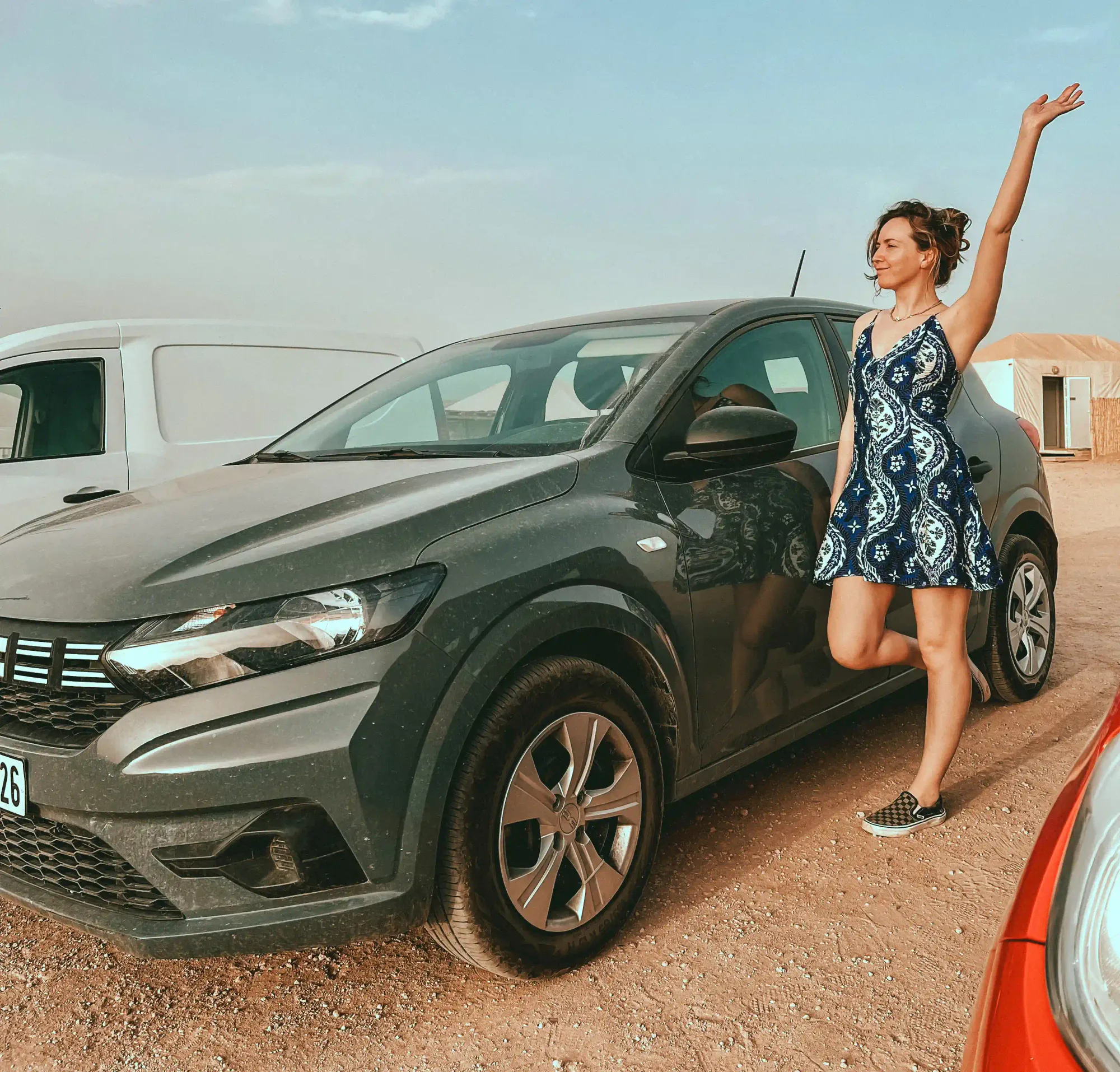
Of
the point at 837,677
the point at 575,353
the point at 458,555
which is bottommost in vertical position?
the point at 837,677

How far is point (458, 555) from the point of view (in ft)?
7.08

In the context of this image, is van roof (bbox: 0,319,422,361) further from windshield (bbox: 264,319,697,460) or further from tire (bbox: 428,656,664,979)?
tire (bbox: 428,656,664,979)

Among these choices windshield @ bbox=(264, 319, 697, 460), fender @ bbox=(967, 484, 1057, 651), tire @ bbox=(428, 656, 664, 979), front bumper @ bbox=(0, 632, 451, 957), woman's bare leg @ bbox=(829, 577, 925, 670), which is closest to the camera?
front bumper @ bbox=(0, 632, 451, 957)

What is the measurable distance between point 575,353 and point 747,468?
67cm

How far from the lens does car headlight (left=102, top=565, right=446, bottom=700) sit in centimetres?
195

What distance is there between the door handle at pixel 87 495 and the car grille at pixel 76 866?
1.63m

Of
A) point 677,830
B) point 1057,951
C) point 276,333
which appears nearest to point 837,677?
point 677,830

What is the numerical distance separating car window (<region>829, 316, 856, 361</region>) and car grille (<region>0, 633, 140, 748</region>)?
2575 millimetres

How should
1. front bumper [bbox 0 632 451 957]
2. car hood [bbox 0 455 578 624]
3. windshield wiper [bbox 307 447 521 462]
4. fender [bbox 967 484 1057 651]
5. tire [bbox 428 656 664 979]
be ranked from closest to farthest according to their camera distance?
front bumper [bbox 0 632 451 957] → car hood [bbox 0 455 578 624] → tire [bbox 428 656 664 979] → windshield wiper [bbox 307 447 521 462] → fender [bbox 967 484 1057 651]

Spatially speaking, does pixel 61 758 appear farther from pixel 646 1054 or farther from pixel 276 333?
pixel 276 333

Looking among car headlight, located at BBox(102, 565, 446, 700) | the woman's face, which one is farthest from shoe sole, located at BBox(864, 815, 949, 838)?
car headlight, located at BBox(102, 565, 446, 700)

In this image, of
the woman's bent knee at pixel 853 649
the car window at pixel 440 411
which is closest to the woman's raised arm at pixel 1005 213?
the woman's bent knee at pixel 853 649

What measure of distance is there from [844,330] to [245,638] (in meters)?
2.47

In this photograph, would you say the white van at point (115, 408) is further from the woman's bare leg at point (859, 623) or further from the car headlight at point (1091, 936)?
the car headlight at point (1091, 936)
